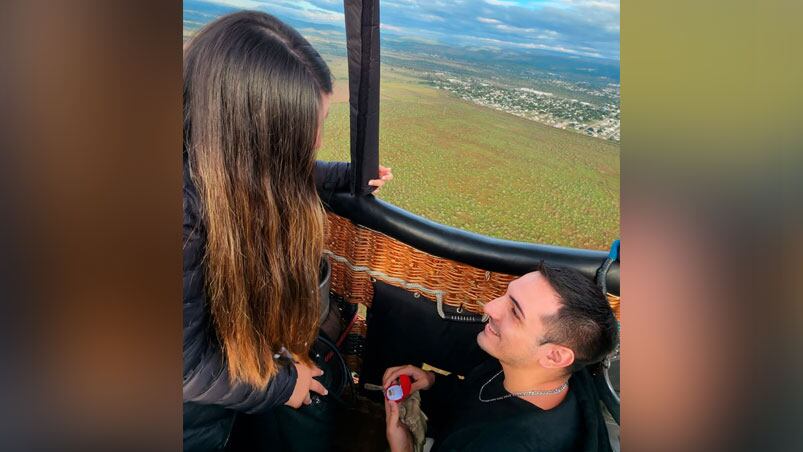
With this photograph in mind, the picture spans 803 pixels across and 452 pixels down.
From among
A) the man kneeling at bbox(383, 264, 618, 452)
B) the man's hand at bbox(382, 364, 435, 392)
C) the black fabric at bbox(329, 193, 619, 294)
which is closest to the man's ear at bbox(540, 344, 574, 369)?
the man kneeling at bbox(383, 264, 618, 452)

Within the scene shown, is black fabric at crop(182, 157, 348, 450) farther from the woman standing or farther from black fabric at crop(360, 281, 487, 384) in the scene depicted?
black fabric at crop(360, 281, 487, 384)

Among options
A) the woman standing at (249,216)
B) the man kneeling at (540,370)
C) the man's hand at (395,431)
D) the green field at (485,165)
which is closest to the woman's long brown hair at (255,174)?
the woman standing at (249,216)

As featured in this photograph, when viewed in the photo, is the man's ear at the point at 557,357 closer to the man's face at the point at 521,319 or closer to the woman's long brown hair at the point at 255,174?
the man's face at the point at 521,319

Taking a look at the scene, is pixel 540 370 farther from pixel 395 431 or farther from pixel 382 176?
pixel 382 176
